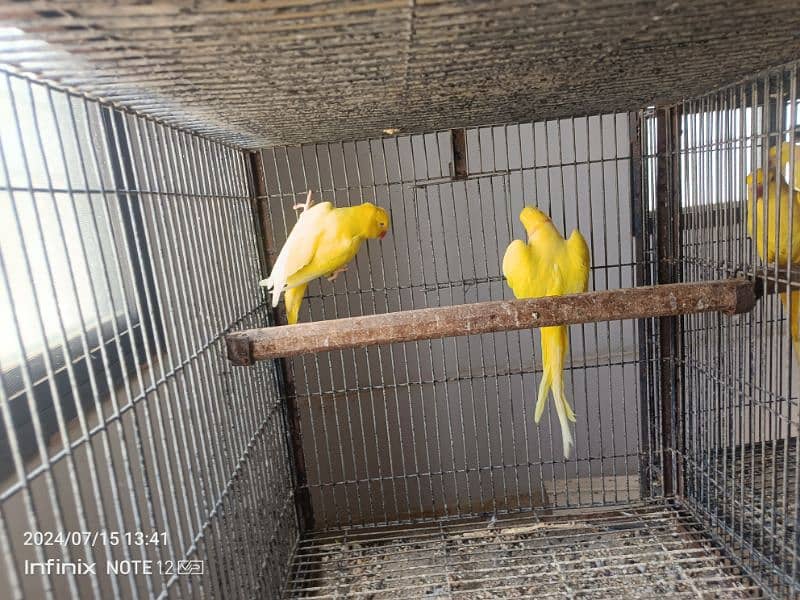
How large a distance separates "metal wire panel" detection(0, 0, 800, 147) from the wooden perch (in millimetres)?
367

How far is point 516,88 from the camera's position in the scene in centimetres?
96

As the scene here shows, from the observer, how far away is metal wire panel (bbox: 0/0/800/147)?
0.55 meters

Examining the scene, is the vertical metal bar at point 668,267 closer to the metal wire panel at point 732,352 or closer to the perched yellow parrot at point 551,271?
the metal wire panel at point 732,352

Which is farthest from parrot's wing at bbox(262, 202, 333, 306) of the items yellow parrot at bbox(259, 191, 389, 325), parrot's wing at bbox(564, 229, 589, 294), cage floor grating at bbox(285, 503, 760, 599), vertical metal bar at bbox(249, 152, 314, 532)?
cage floor grating at bbox(285, 503, 760, 599)

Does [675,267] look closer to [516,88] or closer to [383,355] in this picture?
[516,88]

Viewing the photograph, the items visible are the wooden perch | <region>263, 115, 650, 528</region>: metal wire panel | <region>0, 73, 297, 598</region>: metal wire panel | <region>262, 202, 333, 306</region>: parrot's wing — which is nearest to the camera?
<region>0, 73, 297, 598</region>: metal wire panel

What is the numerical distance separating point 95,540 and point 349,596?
0.56m

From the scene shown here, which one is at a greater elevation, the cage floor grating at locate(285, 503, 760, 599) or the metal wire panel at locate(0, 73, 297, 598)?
the metal wire panel at locate(0, 73, 297, 598)

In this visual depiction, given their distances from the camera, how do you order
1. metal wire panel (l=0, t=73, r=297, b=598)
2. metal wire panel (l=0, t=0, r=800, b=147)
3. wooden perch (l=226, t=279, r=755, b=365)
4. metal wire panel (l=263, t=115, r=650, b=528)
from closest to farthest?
1. metal wire panel (l=0, t=0, r=800, b=147)
2. metal wire panel (l=0, t=73, r=297, b=598)
3. wooden perch (l=226, t=279, r=755, b=365)
4. metal wire panel (l=263, t=115, r=650, b=528)

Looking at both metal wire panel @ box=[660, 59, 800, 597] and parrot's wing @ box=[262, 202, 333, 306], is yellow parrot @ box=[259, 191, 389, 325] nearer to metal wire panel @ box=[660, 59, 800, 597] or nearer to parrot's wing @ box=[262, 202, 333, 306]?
parrot's wing @ box=[262, 202, 333, 306]

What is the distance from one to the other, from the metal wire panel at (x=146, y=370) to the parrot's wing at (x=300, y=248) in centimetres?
14

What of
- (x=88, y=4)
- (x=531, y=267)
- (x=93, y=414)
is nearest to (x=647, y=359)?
(x=531, y=267)

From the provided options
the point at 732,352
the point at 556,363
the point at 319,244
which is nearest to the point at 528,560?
the point at 556,363

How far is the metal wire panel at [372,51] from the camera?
55 centimetres
